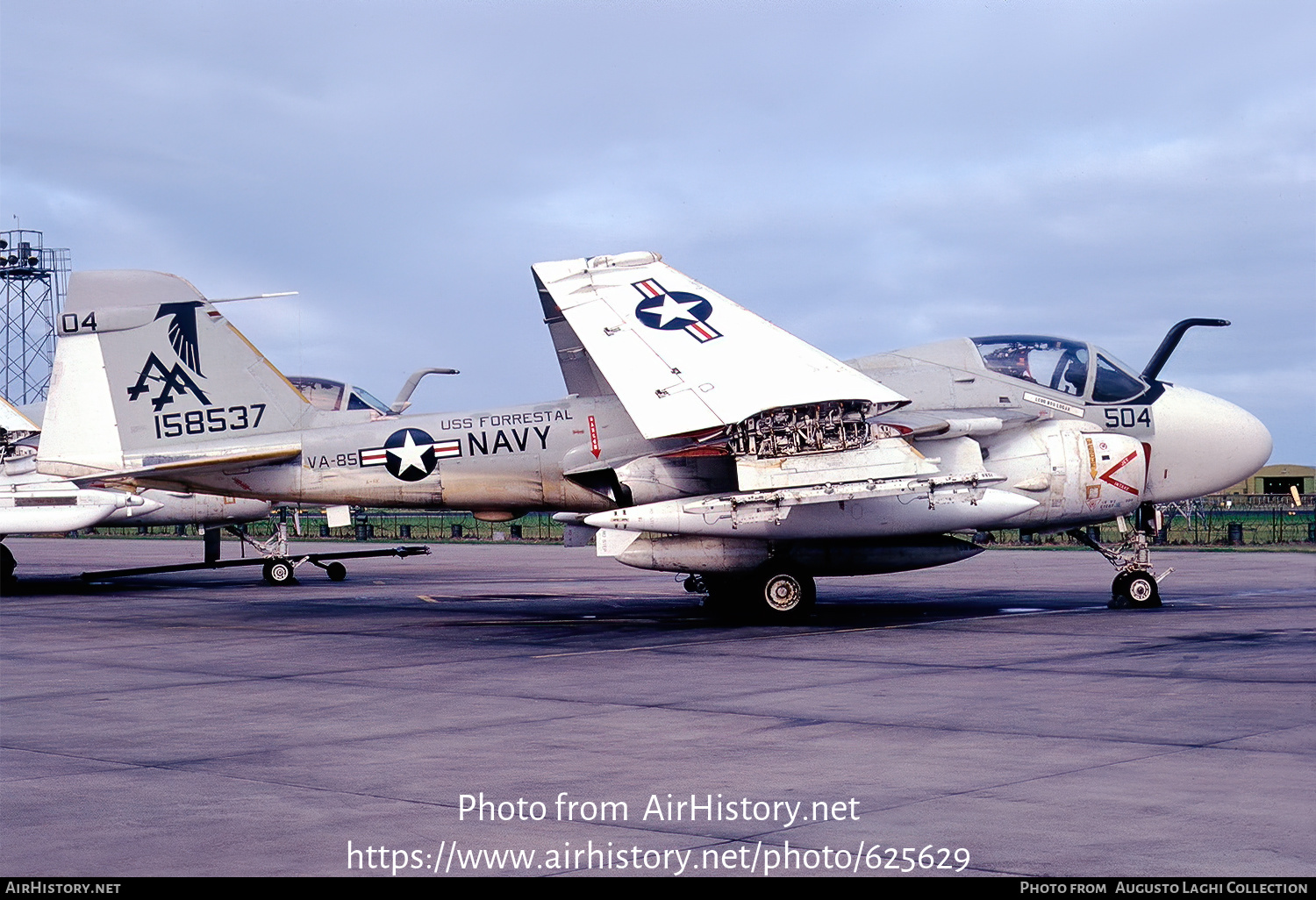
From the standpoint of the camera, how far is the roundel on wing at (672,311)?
53.8 ft

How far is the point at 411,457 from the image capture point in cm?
1759

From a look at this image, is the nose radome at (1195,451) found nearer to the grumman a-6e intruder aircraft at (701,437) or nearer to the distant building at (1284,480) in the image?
the grumman a-6e intruder aircraft at (701,437)

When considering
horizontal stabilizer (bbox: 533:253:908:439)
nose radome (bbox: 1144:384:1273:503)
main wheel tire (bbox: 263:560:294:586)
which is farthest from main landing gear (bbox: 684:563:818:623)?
main wheel tire (bbox: 263:560:294:586)

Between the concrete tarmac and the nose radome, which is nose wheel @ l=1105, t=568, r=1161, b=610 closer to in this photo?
the concrete tarmac

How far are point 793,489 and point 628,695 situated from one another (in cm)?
576

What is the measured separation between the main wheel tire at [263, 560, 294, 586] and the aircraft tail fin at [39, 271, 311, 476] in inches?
362

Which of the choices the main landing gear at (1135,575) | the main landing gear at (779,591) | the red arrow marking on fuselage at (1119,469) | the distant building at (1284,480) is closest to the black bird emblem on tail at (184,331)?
the main landing gear at (779,591)

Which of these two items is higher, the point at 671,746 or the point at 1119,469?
the point at 1119,469

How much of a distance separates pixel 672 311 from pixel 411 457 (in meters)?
4.16

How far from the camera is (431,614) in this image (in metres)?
19.1

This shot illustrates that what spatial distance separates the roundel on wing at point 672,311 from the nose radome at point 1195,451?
22.0 feet

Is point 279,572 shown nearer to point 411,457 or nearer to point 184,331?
point 184,331

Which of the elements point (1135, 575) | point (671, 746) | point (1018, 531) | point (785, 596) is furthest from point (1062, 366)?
point (1018, 531)

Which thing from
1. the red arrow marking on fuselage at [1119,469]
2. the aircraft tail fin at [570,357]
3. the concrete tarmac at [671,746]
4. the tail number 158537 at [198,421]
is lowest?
the concrete tarmac at [671,746]
